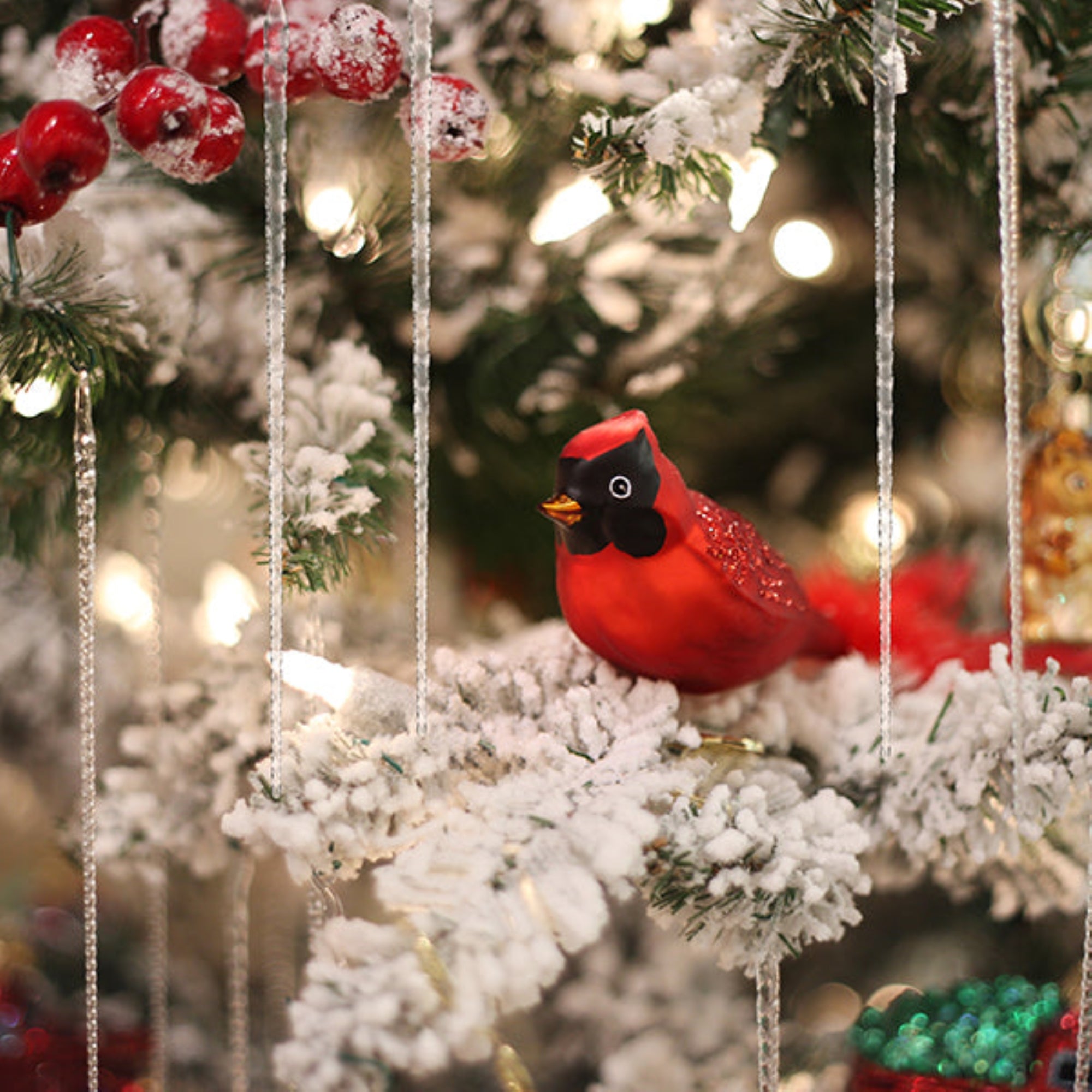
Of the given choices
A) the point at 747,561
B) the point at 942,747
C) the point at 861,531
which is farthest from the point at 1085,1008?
the point at 861,531

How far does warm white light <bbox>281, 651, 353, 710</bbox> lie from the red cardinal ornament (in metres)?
0.10

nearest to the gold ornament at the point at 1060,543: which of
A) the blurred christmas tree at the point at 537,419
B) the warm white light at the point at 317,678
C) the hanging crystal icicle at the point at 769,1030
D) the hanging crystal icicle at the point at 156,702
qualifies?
the blurred christmas tree at the point at 537,419

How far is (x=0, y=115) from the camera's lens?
0.57 metres

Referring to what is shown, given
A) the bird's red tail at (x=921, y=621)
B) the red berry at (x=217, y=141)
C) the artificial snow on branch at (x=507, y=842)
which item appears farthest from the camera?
the bird's red tail at (x=921, y=621)

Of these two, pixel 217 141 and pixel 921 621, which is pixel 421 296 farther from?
pixel 921 621

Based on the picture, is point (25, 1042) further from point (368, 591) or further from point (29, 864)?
point (368, 591)

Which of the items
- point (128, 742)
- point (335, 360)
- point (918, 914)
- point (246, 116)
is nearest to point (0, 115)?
point (246, 116)

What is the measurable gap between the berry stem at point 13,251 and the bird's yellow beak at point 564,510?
0.23 m

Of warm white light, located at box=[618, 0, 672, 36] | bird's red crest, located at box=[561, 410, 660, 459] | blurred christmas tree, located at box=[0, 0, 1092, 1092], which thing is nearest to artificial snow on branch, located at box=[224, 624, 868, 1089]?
blurred christmas tree, located at box=[0, 0, 1092, 1092]

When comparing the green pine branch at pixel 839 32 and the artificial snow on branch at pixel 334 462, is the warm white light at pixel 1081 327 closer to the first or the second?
the green pine branch at pixel 839 32

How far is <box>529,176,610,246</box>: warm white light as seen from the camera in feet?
1.71

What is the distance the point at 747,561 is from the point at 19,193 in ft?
1.10

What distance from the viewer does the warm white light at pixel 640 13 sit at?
1.81ft

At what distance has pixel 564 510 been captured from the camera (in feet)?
1.41
